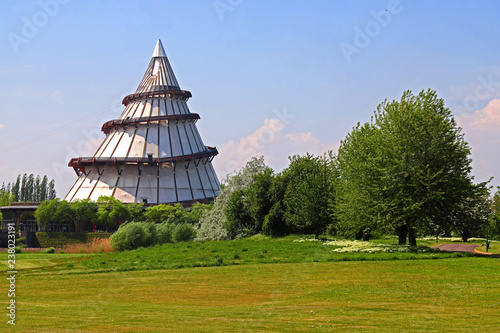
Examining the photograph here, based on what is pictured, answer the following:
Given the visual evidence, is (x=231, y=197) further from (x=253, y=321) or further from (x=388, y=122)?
(x=253, y=321)

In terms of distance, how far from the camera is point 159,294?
22.2 m

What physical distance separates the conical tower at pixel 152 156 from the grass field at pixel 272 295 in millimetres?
71480

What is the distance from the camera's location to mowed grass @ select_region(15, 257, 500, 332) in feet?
48.2

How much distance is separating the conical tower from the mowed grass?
2959 inches

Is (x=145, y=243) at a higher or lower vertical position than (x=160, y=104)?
lower

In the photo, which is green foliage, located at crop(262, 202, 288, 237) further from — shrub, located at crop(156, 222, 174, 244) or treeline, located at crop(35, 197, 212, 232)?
treeline, located at crop(35, 197, 212, 232)

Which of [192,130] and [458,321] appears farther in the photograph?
[192,130]

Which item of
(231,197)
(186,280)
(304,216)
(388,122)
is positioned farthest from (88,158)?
(186,280)

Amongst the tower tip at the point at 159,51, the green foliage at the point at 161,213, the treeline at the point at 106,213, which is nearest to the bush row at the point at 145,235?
the treeline at the point at 106,213

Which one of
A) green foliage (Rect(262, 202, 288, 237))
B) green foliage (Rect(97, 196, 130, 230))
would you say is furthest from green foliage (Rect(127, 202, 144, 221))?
green foliage (Rect(262, 202, 288, 237))

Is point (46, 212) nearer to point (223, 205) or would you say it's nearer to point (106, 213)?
point (106, 213)

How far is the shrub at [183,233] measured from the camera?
217ft

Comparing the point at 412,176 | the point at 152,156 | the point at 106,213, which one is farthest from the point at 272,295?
the point at 152,156

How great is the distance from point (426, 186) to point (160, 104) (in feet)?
271
